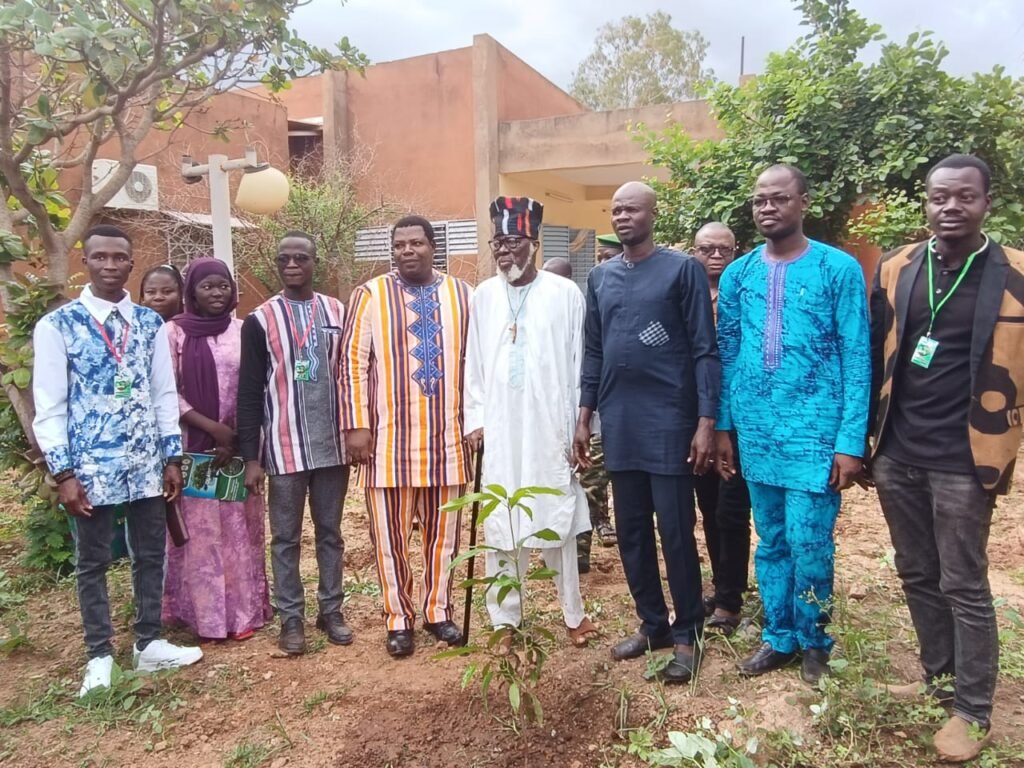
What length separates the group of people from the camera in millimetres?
2410

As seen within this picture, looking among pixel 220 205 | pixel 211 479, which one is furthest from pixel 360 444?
pixel 220 205

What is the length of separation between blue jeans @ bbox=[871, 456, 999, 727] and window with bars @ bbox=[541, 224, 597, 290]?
10942mm

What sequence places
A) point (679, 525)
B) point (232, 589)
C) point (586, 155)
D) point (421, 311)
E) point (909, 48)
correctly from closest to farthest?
point (679, 525) → point (421, 311) → point (232, 589) → point (909, 48) → point (586, 155)

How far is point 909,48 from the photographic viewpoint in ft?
17.3

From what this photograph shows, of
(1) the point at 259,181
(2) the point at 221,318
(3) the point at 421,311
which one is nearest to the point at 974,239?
(3) the point at 421,311

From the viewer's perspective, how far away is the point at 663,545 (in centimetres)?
301

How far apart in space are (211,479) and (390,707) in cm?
128

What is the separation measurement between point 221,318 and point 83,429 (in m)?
0.77

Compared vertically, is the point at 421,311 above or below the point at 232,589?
above

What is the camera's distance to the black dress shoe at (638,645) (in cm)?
313

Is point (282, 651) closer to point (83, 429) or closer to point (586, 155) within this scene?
point (83, 429)

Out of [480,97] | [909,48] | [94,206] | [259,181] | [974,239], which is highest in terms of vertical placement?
[480,97]

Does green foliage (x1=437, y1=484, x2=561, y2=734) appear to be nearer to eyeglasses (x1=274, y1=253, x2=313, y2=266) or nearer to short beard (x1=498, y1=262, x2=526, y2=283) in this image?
short beard (x1=498, y1=262, x2=526, y2=283)

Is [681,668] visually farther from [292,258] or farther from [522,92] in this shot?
[522,92]
